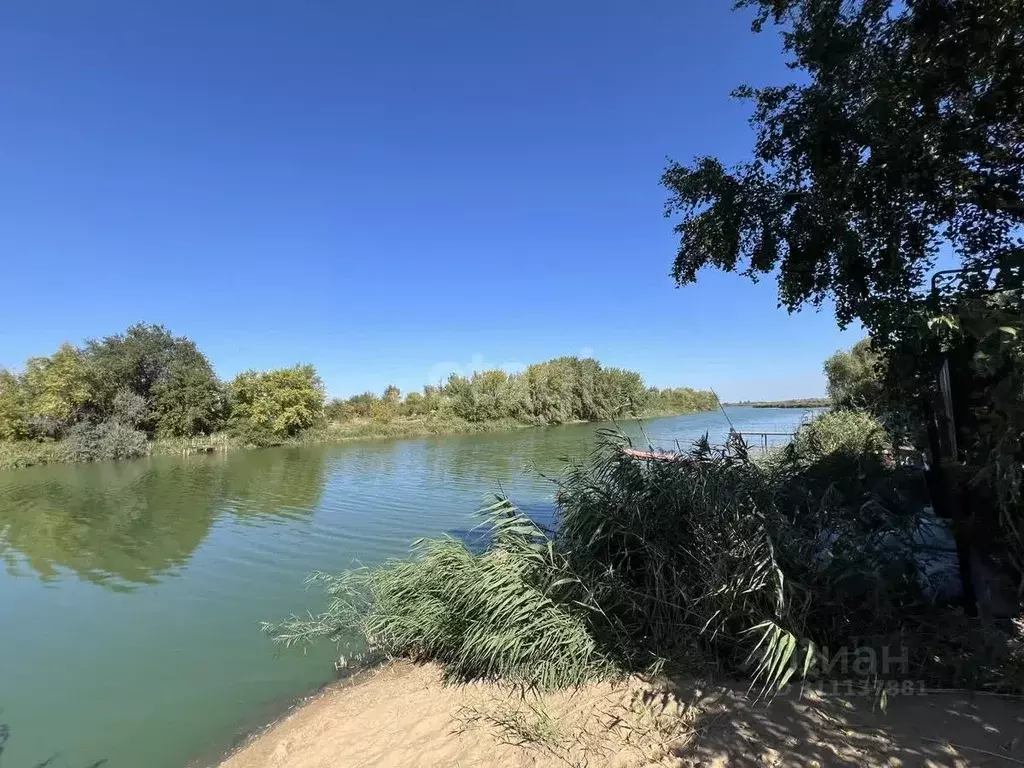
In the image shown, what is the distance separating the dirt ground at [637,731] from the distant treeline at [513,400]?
47.8 metres

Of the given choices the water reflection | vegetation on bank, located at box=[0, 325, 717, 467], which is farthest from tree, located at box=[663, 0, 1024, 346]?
vegetation on bank, located at box=[0, 325, 717, 467]

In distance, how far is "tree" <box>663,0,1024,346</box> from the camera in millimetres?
5160

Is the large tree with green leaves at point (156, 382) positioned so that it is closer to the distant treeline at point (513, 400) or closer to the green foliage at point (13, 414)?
the green foliage at point (13, 414)

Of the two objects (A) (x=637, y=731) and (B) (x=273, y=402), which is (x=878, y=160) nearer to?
(A) (x=637, y=731)

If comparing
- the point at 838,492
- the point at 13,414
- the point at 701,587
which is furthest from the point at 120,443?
the point at 838,492

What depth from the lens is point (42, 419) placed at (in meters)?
35.6

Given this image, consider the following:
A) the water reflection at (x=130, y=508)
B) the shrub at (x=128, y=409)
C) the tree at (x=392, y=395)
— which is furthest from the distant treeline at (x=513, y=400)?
the water reflection at (x=130, y=508)

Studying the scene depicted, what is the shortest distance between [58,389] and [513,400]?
3582 cm

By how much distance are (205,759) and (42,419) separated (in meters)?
42.6

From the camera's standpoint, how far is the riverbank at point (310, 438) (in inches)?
1278

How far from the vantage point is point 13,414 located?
3556 centimetres

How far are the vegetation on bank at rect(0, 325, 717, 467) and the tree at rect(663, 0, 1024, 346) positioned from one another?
70.8 ft

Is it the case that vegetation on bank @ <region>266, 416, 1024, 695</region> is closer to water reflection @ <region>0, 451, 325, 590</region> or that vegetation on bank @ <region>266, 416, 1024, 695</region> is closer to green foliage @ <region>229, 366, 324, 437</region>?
water reflection @ <region>0, 451, 325, 590</region>

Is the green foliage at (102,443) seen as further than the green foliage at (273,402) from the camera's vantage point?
No
